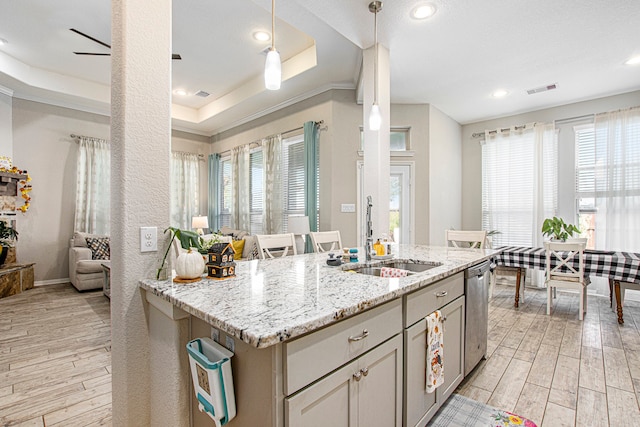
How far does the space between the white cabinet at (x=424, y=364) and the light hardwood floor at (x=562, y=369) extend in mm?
335

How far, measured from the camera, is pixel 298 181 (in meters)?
5.18

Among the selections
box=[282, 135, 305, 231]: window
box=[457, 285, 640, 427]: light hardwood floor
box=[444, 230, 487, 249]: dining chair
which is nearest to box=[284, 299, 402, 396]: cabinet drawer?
box=[457, 285, 640, 427]: light hardwood floor

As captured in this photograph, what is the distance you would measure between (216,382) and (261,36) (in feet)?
12.6

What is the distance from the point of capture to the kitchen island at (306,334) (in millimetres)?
913

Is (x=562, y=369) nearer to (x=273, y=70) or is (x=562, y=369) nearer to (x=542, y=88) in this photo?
(x=273, y=70)

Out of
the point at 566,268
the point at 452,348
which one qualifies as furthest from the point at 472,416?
the point at 566,268

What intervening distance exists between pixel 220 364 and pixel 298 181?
430cm

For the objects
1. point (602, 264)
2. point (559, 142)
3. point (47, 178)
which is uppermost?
point (559, 142)

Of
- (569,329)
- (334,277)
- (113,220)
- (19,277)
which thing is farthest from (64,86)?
(569,329)

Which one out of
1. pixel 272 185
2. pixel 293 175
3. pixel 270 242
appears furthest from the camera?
pixel 272 185

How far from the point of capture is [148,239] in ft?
4.71

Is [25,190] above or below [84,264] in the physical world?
above

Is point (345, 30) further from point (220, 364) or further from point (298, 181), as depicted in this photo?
point (220, 364)

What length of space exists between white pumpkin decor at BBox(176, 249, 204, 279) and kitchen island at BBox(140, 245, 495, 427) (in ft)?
0.21
